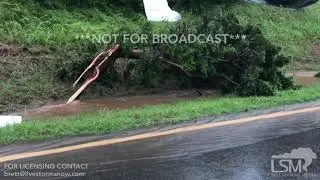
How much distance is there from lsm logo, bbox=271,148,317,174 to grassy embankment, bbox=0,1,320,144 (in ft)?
6.38

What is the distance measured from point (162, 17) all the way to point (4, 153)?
11.2m

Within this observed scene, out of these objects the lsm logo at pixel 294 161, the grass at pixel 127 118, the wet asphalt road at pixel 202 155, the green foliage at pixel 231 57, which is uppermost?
the green foliage at pixel 231 57

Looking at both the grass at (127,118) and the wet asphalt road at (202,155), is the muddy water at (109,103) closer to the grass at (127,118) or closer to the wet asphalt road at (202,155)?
the grass at (127,118)

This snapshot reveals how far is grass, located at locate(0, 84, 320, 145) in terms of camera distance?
7.08 meters

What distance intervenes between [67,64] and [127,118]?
3608mm

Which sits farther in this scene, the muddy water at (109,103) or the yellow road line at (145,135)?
the muddy water at (109,103)

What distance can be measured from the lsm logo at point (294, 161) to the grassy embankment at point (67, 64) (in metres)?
1.95

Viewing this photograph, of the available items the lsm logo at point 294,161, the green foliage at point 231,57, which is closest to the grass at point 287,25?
the green foliage at point 231,57

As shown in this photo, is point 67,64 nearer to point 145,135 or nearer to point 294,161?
point 145,135

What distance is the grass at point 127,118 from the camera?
279 inches

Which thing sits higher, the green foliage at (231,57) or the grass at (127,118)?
the green foliage at (231,57)

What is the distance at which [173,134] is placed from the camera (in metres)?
7.41

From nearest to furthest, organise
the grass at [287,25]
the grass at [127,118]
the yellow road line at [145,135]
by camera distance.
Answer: the yellow road line at [145,135] < the grass at [127,118] < the grass at [287,25]

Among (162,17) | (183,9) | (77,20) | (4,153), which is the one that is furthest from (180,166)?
(183,9)
